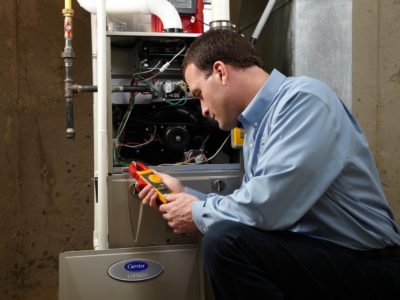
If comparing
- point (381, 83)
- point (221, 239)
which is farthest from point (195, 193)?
point (381, 83)

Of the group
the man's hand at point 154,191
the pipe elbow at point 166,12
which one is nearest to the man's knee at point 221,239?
the man's hand at point 154,191

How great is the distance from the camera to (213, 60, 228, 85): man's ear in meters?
1.19

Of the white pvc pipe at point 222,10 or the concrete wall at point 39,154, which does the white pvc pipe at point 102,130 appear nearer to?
the white pvc pipe at point 222,10

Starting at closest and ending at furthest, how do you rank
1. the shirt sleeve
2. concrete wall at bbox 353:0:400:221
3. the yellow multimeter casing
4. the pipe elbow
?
the shirt sleeve → the yellow multimeter casing → the pipe elbow → concrete wall at bbox 353:0:400:221

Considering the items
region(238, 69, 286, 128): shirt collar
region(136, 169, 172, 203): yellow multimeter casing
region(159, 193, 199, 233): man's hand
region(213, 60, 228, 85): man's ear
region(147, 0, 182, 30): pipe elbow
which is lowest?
region(159, 193, 199, 233): man's hand

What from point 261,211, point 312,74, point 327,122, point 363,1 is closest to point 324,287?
point 261,211

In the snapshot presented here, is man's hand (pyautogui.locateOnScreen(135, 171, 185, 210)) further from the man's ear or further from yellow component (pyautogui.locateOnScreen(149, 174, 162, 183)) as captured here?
the man's ear

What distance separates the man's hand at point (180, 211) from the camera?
1181 millimetres

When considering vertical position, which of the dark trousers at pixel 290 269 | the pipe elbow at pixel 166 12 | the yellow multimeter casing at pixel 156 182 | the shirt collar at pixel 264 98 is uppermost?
the pipe elbow at pixel 166 12

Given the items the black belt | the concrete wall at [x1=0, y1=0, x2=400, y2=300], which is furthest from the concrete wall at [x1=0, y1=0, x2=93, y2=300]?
the black belt

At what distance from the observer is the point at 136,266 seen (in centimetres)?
134

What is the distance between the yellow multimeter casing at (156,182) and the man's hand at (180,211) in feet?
0.09

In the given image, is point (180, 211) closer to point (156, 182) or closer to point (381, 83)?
point (156, 182)

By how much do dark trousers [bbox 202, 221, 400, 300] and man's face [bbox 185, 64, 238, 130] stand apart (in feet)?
1.05
